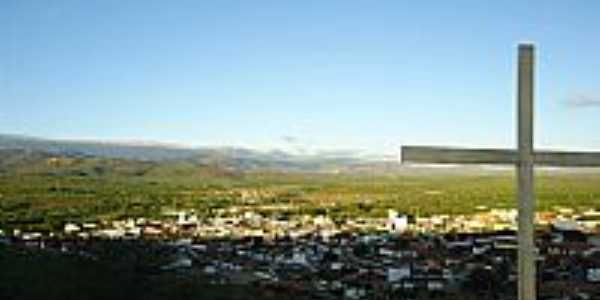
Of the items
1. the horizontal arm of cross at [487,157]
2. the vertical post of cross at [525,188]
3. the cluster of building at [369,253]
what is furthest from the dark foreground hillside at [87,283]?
the vertical post of cross at [525,188]

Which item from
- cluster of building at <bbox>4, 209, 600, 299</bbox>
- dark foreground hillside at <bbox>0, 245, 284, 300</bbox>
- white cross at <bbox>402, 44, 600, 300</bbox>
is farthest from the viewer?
cluster of building at <bbox>4, 209, 600, 299</bbox>

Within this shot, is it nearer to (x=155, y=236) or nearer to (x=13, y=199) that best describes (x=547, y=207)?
(x=155, y=236)

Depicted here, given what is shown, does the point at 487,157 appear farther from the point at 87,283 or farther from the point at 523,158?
the point at 87,283

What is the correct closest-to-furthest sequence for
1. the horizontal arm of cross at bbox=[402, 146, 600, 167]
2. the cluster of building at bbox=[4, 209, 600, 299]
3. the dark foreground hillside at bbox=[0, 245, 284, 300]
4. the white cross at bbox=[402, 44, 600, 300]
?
the horizontal arm of cross at bbox=[402, 146, 600, 167] → the white cross at bbox=[402, 44, 600, 300] → the dark foreground hillside at bbox=[0, 245, 284, 300] → the cluster of building at bbox=[4, 209, 600, 299]

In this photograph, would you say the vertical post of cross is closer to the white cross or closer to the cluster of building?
the white cross

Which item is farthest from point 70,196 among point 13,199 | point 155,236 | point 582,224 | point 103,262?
point 103,262

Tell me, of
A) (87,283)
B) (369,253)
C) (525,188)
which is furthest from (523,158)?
(369,253)

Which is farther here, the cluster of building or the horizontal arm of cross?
the cluster of building

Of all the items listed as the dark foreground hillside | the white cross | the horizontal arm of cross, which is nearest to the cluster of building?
the dark foreground hillside
